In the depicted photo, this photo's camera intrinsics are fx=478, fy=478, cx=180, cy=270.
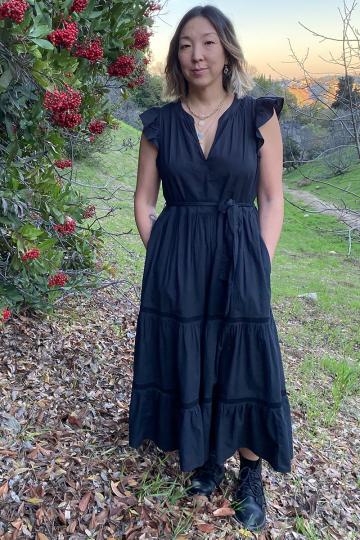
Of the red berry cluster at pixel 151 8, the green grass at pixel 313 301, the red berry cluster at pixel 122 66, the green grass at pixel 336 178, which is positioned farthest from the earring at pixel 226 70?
the green grass at pixel 336 178

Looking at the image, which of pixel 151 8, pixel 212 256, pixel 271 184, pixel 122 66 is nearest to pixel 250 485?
pixel 212 256

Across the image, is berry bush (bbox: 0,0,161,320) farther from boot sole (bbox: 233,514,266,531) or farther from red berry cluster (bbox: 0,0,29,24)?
boot sole (bbox: 233,514,266,531)

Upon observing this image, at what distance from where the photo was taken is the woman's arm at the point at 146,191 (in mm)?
2018

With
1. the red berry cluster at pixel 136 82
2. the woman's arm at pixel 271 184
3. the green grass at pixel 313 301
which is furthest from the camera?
the green grass at pixel 313 301

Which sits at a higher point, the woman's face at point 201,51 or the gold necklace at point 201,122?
the woman's face at point 201,51

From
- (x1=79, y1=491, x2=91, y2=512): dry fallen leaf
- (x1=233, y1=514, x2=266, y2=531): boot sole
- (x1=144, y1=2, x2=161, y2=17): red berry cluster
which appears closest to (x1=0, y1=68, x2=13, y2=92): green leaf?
(x1=144, y1=2, x2=161, y2=17): red berry cluster

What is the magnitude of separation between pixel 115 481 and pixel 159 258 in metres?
1.06

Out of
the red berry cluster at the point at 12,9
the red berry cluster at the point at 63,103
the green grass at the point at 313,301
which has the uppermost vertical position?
the red berry cluster at the point at 12,9

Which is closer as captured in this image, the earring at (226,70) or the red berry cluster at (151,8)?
the earring at (226,70)

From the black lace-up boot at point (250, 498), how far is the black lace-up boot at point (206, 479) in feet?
0.36

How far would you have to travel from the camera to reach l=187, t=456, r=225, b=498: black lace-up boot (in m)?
2.21

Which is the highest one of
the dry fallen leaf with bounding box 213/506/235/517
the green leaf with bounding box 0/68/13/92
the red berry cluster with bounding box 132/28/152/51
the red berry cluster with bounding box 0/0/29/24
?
the red berry cluster with bounding box 132/28/152/51

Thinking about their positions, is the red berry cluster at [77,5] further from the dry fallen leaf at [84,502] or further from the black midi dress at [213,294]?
the dry fallen leaf at [84,502]

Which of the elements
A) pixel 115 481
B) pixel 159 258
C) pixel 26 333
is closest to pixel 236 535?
pixel 115 481
